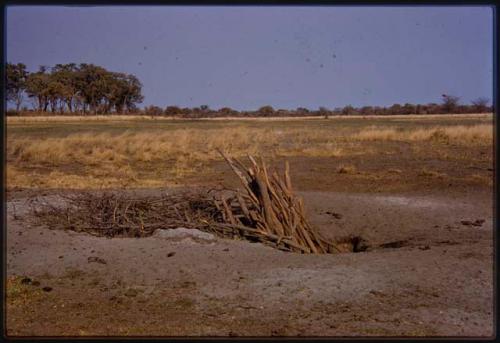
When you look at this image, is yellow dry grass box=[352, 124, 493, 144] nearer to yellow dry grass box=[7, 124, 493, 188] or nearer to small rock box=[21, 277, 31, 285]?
yellow dry grass box=[7, 124, 493, 188]

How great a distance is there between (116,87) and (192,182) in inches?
1662

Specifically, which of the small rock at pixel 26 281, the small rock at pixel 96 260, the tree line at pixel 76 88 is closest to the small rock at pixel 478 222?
the small rock at pixel 96 260

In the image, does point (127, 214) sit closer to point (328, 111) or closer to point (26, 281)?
point (26, 281)

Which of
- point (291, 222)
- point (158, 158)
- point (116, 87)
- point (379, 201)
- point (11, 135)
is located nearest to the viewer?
point (291, 222)

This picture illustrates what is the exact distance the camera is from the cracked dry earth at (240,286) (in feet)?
19.8

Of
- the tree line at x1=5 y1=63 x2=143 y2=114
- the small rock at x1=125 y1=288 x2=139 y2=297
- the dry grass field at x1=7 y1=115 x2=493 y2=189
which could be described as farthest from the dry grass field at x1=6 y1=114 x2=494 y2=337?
the tree line at x1=5 y1=63 x2=143 y2=114

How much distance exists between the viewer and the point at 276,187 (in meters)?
10.4

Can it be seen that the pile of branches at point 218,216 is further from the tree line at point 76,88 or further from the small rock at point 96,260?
the tree line at point 76,88

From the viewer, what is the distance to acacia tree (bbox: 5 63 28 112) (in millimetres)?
43688

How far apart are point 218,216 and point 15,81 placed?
37.3 metres

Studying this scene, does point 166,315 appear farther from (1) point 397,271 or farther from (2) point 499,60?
(2) point 499,60

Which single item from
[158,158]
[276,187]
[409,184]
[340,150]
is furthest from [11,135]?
[276,187]

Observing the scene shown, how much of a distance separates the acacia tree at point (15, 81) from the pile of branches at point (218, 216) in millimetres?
35446

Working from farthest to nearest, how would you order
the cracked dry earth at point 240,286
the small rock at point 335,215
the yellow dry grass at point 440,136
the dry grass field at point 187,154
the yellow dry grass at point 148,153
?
the yellow dry grass at point 440,136 → the dry grass field at point 187,154 → the yellow dry grass at point 148,153 → the small rock at point 335,215 → the cracked dry earth at point 240,286
